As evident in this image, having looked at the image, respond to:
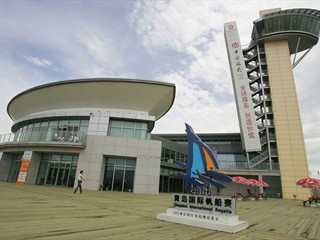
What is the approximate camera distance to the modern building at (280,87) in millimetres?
33778

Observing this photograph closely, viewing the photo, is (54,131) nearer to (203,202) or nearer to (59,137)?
(59,137)

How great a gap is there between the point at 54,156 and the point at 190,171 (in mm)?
20736

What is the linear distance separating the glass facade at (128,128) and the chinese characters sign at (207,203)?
53.1 feet

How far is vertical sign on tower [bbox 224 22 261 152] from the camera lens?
35.5 meters

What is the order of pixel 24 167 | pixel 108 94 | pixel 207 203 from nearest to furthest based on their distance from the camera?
1. pixel 207 203
2. pixel 24 167
3. pixel 108 94

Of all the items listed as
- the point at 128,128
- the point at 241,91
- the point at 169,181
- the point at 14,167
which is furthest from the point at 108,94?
the point at 241,91

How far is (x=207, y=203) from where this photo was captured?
6887 millimetres

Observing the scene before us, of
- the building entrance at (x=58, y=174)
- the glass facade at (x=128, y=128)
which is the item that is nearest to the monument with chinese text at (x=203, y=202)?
the glass facade at (x=128, y=128)

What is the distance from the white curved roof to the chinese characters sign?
1813 centimetres

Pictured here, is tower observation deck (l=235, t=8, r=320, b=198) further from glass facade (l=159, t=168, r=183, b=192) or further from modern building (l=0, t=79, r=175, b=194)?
modern building (l=0, t=79, r=175, b=194)

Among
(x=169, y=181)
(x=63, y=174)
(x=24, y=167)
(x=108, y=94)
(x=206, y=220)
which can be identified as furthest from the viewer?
(x=169, y=181)

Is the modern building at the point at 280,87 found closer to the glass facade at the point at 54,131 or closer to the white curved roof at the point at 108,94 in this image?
the white curved roof at the point at 108,94

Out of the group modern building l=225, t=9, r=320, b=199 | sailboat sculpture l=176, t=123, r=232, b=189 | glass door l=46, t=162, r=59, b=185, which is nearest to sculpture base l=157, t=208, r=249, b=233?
sailboat sculpture l=176, t=123, r=232, b=189

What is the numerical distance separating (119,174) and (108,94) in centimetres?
920
